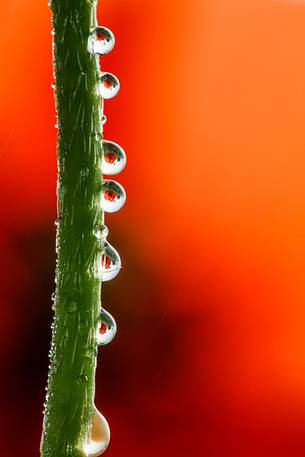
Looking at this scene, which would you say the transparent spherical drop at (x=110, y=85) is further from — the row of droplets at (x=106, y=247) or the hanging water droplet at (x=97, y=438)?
the hanging water droplet at (x=97, y=438)

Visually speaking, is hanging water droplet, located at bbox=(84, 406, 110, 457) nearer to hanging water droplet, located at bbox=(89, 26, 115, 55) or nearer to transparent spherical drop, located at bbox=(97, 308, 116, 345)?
transparent spherical drop, located at bbox=(97, 308, 116, 345)

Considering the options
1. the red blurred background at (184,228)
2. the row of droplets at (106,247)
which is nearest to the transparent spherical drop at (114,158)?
the row of droplets at (106,247)

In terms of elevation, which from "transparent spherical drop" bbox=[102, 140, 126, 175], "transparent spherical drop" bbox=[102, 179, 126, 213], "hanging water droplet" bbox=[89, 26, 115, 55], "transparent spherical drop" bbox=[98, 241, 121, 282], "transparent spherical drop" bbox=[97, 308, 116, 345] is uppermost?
"hanging water droplet" bbox=[89, 26, 115, 55]

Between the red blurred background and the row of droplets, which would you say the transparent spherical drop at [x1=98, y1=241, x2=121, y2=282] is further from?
the red blurred background

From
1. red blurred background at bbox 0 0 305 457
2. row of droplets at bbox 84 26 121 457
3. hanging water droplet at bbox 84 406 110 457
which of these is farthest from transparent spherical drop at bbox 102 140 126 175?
red blurred background at bbox 0 0 305 457

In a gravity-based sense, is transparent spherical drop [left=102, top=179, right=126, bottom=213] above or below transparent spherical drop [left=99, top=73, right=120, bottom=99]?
below

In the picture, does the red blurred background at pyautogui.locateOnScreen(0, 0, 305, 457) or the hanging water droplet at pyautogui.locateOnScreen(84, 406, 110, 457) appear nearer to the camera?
the hanging water droplet at pyautogui.locateOnScreen(84, 406, 110, 457)

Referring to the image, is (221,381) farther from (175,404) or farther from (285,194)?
(285,194)
